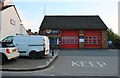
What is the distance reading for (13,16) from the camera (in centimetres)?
4034

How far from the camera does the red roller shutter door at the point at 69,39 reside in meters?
51.5

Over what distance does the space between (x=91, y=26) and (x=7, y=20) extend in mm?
20636

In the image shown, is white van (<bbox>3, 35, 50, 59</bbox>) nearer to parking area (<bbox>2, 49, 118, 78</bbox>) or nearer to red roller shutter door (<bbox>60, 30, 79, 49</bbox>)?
parking area (<bbox>2, 49, 118, 78</bbox>)

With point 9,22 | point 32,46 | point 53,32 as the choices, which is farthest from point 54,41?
point 32,46

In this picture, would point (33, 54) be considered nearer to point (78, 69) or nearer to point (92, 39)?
point (78, 69)

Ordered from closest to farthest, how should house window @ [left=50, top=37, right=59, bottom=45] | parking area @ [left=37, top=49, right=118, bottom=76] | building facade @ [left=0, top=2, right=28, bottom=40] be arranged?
parking area @ [left=37, top=49, right=118, bottom=76] < building facade @ [left=0, top=2, right=28, bottom=40] < house window @ [left=50, top=37, right=59, bottom=45]

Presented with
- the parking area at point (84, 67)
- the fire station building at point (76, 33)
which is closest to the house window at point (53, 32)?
the fire station building at point (76, 33)

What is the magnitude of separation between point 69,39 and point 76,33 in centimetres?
181

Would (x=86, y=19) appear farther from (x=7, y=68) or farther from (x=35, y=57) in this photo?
(x=7, y=68)

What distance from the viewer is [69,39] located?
5181cm

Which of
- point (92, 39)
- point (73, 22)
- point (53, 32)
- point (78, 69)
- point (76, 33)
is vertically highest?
point (73, 22)

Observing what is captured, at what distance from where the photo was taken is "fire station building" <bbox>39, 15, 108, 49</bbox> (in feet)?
168

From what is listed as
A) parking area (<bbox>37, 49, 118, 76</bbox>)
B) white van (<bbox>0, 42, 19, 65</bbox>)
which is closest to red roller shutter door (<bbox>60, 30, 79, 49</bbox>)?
parking area (<bbox>37, 49, 118, 76</bbox>)

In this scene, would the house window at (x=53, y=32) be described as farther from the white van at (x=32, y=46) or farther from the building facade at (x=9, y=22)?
the white van at (x=32, y=46)
